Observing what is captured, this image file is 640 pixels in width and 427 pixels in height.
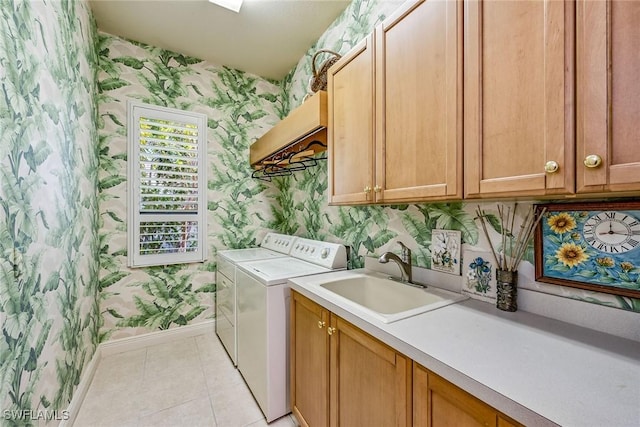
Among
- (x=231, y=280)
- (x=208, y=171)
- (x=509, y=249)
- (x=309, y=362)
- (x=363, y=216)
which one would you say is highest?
(x=208, y=171)

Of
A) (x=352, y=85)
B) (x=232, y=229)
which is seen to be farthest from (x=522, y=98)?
(x=232, y=229)

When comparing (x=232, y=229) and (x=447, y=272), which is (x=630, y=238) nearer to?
(x=447, y=272)

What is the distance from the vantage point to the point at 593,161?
64 centimetres

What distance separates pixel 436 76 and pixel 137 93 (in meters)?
2.63

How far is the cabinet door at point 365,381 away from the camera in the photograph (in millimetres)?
850

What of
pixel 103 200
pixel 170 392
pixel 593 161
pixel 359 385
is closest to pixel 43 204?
pixel 103 200

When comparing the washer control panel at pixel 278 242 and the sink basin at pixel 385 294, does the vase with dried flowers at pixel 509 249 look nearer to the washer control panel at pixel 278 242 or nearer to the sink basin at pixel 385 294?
the sink basin at pixel 385 294

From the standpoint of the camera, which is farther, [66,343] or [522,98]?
[66,343]

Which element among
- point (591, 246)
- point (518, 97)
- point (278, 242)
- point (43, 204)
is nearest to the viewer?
point (518, 97)

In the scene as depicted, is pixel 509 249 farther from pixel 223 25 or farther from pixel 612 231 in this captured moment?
pixel 223 25

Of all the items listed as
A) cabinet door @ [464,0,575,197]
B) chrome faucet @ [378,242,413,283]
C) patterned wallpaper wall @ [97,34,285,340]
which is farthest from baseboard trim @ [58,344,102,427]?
cabinet door @ [464,0,575,197]

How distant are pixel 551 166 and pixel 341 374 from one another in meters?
1.06

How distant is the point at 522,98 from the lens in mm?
→ 775

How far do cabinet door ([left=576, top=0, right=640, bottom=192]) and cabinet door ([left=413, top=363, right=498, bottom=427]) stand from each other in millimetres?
603
